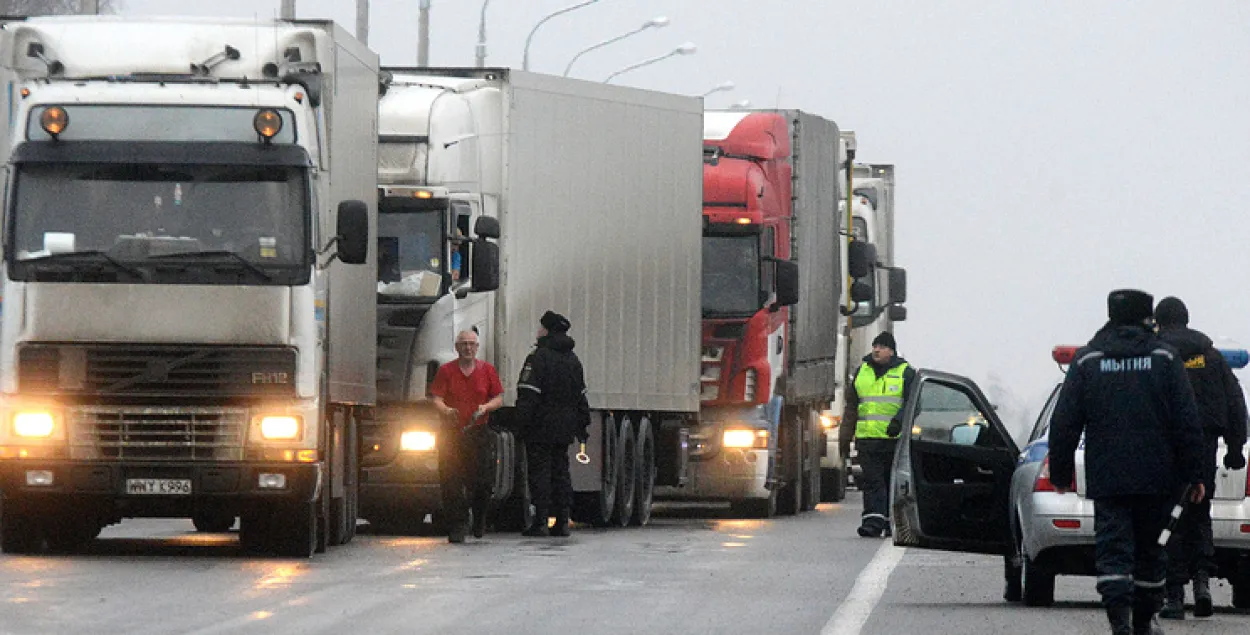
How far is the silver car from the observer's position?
14578mm

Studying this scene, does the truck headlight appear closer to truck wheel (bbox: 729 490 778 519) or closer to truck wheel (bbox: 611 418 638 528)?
truck wheel (bbox: 729 490 778 519)

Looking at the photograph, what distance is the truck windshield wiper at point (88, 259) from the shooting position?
17875 millimetres

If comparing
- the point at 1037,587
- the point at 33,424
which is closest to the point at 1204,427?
the point at 1037,587

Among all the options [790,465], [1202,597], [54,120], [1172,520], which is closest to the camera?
[1172,520]

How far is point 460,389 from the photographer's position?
21.3m

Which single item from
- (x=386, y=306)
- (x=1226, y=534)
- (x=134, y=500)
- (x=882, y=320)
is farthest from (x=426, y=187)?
(x=882, y=320)

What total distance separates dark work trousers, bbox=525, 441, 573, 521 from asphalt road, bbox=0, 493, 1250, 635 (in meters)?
0.47

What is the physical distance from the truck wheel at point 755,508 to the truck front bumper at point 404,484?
656cm

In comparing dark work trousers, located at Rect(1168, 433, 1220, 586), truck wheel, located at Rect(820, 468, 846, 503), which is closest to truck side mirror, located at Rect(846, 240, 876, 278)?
truck wheel, located at Rect(820, 468, 846, 503)

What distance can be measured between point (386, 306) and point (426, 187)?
3.22ft

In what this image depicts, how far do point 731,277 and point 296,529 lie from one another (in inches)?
357

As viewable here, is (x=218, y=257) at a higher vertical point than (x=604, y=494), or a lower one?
higher

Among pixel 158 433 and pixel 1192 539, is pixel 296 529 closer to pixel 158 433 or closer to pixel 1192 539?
pixel 158 433

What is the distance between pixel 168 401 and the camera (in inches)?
716
